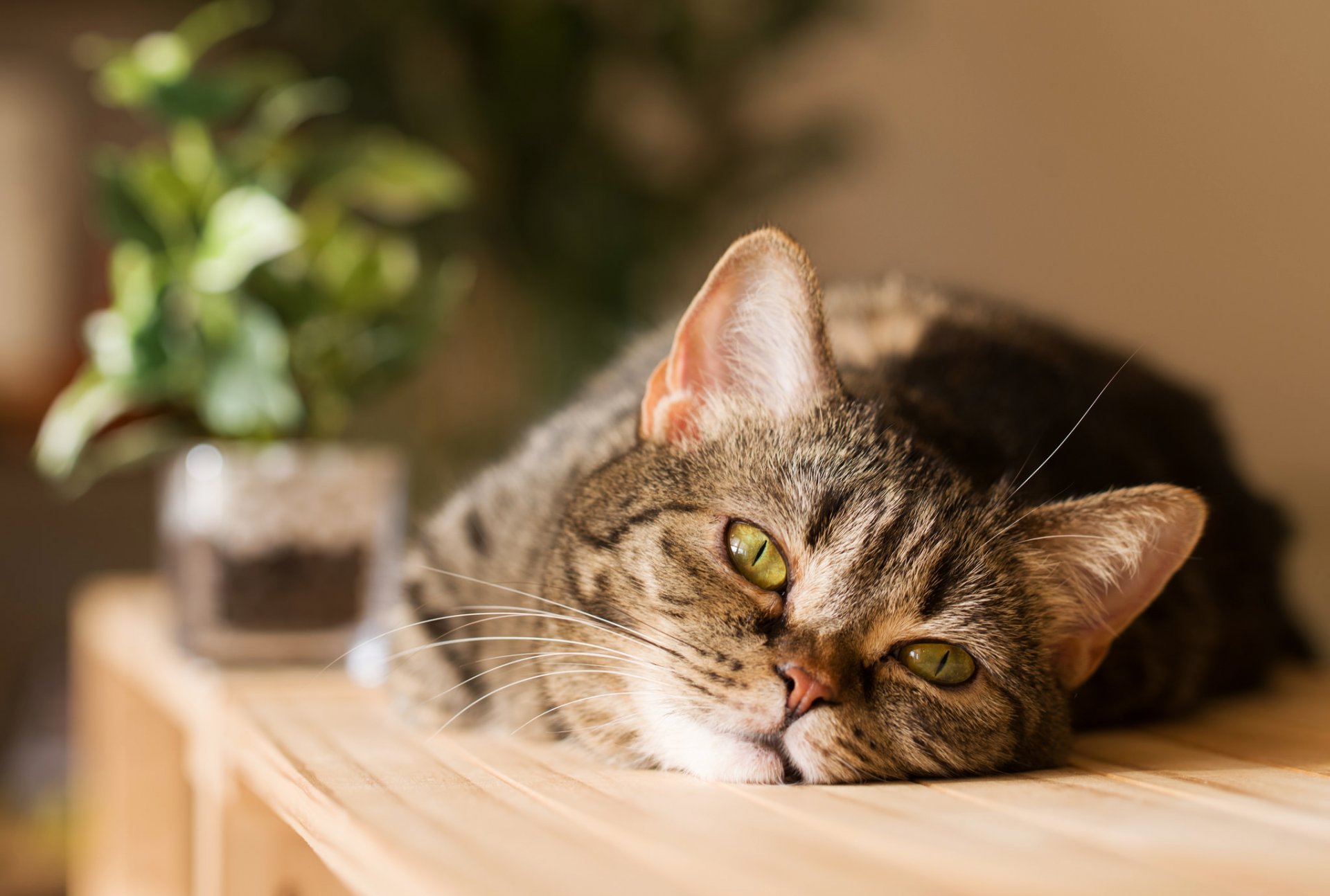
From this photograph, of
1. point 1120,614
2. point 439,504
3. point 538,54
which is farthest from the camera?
point 538,54

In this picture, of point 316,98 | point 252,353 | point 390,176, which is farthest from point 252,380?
point 316,98

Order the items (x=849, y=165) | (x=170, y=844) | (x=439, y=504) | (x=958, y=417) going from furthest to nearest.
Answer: (x=849, y=165), (x=170, y=844), (x=439, y=504), (x=958, y=417)

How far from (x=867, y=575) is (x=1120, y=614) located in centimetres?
21

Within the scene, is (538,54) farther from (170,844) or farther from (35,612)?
(35,612)

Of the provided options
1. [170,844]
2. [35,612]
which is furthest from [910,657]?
[35,612]

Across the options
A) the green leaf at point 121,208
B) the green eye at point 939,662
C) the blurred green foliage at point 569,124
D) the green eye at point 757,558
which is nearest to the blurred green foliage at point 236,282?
the green leaf at point 121,208

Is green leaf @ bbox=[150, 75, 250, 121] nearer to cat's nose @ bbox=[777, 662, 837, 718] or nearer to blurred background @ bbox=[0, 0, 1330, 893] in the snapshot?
blurred background @ bbox=[0, 0, 1330, 893]

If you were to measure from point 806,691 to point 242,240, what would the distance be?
80 cm

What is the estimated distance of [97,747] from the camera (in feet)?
5.15

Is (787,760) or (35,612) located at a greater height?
(787,760)

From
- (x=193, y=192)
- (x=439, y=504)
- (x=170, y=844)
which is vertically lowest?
(x=170, y=844)

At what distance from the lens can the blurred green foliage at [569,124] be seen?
2324mm

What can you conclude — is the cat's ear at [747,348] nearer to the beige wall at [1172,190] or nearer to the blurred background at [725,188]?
the blurred background at [725,188]

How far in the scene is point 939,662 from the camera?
2.50ft
